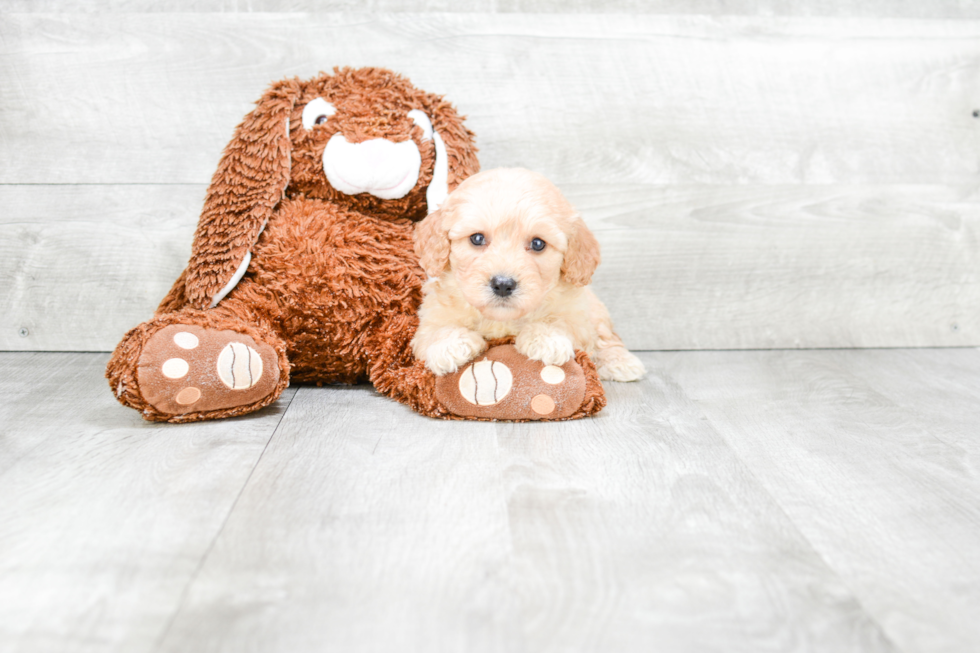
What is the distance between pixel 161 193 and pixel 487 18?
2.81ft

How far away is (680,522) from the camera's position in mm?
1026

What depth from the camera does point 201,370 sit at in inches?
50.8

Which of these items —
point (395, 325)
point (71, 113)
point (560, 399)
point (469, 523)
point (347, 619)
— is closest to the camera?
point (347, 619)

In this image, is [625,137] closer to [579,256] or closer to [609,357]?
[609,357]

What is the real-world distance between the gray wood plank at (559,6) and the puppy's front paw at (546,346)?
2.86 feet

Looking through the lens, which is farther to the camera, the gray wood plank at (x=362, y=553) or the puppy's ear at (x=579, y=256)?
the puppy's ear at (x=579, y=256)

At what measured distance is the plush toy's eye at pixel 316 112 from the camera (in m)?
1.52

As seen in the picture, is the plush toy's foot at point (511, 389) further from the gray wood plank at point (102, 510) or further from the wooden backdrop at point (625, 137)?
the wooden backdrop at point (625, 137)

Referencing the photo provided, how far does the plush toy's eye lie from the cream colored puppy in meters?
0.35

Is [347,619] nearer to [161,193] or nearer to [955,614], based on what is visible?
[955,614]

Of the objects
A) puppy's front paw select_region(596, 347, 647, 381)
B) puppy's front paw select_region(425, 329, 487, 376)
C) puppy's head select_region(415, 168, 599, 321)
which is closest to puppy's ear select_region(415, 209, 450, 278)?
puppy's head select_region(415, 168, 599, 321)

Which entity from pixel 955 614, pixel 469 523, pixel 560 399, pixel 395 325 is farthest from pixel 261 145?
pixel 955 614

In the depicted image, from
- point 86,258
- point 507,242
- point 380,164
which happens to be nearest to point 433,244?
point 507,242

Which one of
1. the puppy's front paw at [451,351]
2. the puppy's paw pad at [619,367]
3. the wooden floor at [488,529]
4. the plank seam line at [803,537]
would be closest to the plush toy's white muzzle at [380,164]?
the puppy's front paw at [451,351]
